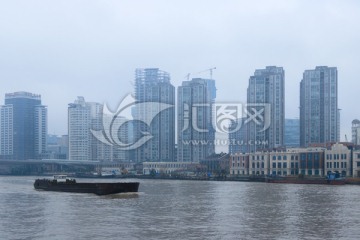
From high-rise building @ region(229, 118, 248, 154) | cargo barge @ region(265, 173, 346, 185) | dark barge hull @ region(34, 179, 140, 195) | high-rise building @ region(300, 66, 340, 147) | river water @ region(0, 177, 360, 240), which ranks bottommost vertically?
cargo barge @ region(265, 173, 346, 185)

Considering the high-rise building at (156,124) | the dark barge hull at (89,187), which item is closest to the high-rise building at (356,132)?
the high-rise building at (156,124)

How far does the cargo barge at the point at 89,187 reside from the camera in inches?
1841

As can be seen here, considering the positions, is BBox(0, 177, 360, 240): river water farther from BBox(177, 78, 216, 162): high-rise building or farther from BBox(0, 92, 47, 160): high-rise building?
BBox(0, 92, 47, 160): high-rise building

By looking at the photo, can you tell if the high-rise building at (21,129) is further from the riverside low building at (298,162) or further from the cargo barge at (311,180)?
the cargo barge at (311,180)

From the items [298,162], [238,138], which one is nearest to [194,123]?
[238,138]

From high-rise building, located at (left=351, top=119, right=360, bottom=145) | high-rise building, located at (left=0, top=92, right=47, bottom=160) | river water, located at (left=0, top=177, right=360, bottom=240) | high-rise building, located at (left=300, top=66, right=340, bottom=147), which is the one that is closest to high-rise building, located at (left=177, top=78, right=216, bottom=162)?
high-rise building, located at (left=300, top=66, right=340, bottom=147)

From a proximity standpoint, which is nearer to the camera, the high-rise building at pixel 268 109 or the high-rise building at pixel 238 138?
the high-rise building at pixel 268 109

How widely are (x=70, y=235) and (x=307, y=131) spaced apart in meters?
92.2

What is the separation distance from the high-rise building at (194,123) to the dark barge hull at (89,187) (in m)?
69.0

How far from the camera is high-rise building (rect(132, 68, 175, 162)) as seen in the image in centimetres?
13375

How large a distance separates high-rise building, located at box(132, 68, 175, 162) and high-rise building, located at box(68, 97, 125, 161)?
1719cm

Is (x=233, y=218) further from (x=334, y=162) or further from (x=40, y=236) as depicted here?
(x=334, y=162)

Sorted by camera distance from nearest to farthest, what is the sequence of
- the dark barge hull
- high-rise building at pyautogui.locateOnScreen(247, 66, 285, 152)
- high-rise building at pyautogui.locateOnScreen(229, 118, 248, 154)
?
the dark barge hull, high-rise building at pyautogui.locateOnScreen(247, 66, 285, 152), high-rise building at pyautogui.locateOnScreen(229, 118, 248, 154)

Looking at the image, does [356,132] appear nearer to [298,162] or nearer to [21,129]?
[298,162]
